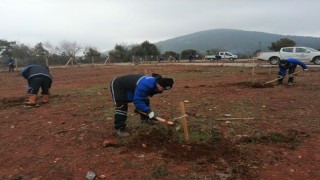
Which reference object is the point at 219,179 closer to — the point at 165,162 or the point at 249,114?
the point at 165,162

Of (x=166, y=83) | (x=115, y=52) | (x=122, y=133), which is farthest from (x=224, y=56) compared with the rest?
(x=166, y=83)

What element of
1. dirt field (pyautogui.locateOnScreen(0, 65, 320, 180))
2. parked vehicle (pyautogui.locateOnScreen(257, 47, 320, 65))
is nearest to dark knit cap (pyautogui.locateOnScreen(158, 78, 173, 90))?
dirt field (pyautogui.locateOnScreen(0, 65, 320, 180))

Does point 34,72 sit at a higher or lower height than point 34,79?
higher

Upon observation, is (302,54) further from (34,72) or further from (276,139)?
(276,139)

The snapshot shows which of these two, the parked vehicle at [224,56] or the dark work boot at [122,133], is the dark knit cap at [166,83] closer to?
the dark work boot at [122,133]

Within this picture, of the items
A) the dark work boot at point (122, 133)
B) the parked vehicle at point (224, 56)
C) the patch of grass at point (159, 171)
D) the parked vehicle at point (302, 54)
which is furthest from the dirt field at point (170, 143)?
the parked vehicle at point (224, 56)

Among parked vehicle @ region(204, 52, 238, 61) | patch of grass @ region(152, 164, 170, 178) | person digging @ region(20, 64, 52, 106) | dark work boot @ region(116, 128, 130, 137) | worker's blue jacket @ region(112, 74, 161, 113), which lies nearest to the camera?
patch of grass @ region(152, 164, 170, 178)

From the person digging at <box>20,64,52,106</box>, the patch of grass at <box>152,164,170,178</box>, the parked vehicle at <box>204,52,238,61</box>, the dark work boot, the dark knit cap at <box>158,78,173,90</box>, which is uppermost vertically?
the dark knit cap at <box>158,78,173,90</box>

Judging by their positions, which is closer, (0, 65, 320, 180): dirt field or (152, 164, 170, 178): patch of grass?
(152, 164, 170, 178): patch of grass

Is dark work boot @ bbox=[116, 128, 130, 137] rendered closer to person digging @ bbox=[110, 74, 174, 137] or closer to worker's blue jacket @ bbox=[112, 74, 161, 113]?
person digging @ bbox=[110, 74, 174, 137]

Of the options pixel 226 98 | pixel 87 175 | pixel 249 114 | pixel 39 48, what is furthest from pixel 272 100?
pixel 39 48

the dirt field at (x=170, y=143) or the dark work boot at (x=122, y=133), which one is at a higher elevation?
the dark work boot at (x=122, y=133)

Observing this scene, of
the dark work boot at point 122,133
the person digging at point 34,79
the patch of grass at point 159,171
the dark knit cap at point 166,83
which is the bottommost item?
the patch of grass at point 159,171

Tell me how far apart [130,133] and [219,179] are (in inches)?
97.9
